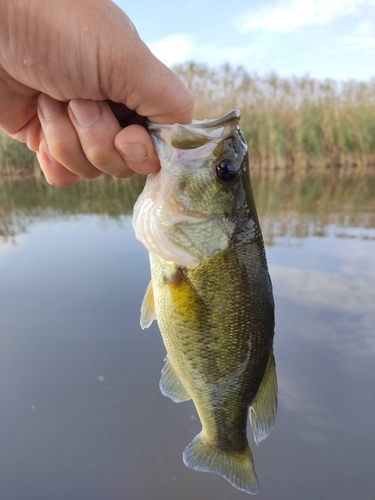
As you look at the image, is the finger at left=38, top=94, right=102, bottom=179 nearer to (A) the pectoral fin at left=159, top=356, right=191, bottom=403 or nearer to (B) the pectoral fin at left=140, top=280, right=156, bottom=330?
(B) the pectoral fin at left=140, top=280, right=156, bottom=330

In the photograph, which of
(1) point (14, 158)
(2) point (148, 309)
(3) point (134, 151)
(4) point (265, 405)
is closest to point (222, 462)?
(4) point (265, 405)

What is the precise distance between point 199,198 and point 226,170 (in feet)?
0.48

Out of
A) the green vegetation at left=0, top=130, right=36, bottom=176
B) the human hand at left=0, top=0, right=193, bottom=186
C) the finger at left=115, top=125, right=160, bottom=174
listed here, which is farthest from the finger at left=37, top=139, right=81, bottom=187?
the green vegetation at left=0, top=130, right=36, bottom=176

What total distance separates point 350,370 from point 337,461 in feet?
2.99

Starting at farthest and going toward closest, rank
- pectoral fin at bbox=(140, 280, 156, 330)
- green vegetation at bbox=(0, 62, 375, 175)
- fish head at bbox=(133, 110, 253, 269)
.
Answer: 1. green vegetation at bbox=(0, 62, 375, 175)
2. pectoral fin at bbox=(140, 280, 156, 330)
3. fish head at bbox=(133, 110, 253, 269)

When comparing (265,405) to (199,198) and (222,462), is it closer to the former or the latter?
(222,462)

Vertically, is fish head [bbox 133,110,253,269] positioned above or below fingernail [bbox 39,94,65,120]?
below

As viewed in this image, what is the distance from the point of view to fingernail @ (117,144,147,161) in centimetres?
143

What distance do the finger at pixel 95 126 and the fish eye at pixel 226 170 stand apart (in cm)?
40

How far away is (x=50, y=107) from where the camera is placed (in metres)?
1.55

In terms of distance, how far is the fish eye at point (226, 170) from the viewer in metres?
1.43

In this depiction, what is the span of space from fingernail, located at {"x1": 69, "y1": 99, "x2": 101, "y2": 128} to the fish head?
216mm

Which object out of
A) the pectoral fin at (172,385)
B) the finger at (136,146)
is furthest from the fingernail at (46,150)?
the pectoral fin at (172,385)

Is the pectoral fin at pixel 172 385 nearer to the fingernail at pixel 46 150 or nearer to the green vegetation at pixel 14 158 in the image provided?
the fingernail at pixel 46 150
